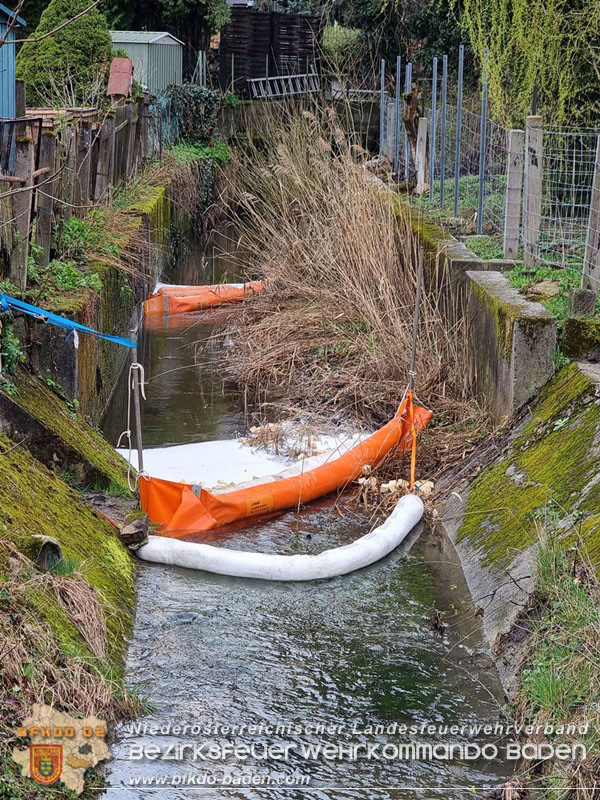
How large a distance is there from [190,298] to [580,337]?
25.0 ft

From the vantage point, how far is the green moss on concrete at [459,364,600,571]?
222 inches

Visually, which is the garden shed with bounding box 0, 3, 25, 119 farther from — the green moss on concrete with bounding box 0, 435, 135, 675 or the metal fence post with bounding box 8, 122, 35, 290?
the green moss on concrete with bounding box 0, 435, 135, 675

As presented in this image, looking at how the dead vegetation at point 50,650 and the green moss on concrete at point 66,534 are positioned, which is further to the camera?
the green moss on concrete at point 66,534

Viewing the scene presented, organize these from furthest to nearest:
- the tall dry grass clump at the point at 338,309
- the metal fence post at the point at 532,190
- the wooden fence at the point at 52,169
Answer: the tall dry grass clump at the point at 338,309
the metal fence post at the point at 532,190
the wooden fence at the point at 52,169

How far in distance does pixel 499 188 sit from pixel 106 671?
25.9ft

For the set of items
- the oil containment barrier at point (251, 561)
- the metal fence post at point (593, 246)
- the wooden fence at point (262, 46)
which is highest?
the wooden fence at point (262, 46)

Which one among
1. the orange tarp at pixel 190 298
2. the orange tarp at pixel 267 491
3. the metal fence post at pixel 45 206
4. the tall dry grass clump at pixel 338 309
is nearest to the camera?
the orange tarp at pixel 267 491

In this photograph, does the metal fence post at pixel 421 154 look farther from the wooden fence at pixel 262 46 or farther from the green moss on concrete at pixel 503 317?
the wooden fence at pixel 262 46

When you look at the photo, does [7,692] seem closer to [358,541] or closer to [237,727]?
[237,727]

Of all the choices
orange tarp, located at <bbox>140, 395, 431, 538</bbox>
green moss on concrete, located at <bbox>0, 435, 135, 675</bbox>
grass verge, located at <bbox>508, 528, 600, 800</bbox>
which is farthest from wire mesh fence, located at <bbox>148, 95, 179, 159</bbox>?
grass verge, located at <bbox>508, 528, 600, 800</bbox>

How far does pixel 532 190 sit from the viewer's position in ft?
28.5

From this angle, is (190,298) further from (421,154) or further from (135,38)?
(135,38)

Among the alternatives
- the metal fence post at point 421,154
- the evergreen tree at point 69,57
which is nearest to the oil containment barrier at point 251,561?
the metal fence post at point 421,154

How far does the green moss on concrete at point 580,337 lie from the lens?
22.6 feet
